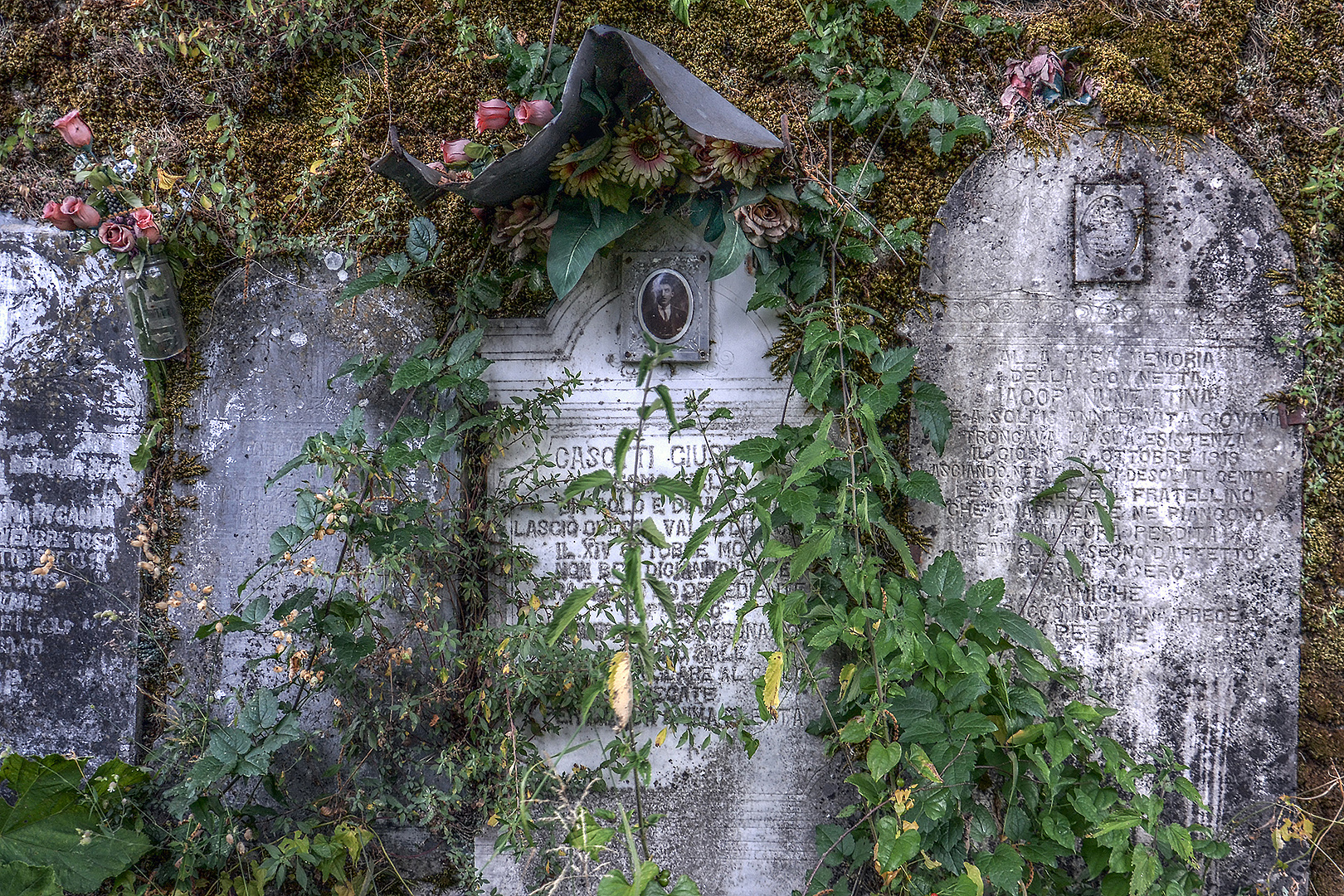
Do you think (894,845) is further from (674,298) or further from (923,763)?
(674,298)

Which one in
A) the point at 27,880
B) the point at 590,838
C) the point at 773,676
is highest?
the point at 773,676

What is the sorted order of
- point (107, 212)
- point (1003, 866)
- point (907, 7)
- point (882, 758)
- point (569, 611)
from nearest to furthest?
point (569, 611) → point (882, 758) → point (1003, 866) → point (907, 7) → point (107, 212)

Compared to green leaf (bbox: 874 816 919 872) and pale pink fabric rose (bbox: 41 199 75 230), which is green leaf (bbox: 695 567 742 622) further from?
pale pink fabric rose (bbox: 41 199 75 230)

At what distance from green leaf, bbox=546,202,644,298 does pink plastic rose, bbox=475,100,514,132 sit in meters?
0.32

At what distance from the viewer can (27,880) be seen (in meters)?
2.26

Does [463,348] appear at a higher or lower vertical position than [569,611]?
higher

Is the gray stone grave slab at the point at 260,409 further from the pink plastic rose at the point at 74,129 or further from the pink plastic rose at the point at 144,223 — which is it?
the pink plastic rose at the point at 74,129

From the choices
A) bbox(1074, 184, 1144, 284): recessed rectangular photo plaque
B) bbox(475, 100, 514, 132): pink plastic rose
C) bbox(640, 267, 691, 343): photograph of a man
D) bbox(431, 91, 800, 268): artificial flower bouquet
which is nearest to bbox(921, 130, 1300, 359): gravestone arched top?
bbox(1074, 184, 1144, 284): recessed rectangular photo plaque

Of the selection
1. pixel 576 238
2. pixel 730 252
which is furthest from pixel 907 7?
pixel 576 238

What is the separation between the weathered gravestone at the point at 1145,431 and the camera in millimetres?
2623

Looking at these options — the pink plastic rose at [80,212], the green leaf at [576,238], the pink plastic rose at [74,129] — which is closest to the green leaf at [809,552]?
the green leaf at [576,238]

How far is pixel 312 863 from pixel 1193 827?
2791 millimetres

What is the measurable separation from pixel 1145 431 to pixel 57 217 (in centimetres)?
367

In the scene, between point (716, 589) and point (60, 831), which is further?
point (60, 831)
